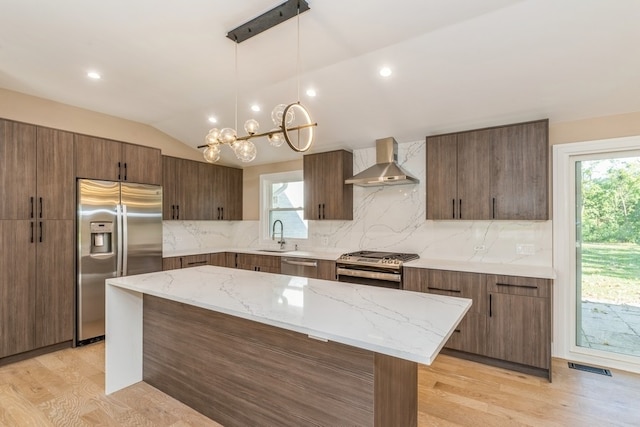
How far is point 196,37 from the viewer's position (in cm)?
255

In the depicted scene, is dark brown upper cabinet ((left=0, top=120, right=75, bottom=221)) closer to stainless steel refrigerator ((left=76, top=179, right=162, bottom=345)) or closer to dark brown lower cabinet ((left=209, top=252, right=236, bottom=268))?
stainless steel refrigerator ((left=76, top=179, right=162, bottom=345))

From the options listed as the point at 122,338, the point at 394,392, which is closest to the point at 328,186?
the point at 122,338

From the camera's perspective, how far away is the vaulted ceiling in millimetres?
2217

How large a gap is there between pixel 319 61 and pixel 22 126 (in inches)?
119

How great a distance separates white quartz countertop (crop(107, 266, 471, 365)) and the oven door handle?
129cm

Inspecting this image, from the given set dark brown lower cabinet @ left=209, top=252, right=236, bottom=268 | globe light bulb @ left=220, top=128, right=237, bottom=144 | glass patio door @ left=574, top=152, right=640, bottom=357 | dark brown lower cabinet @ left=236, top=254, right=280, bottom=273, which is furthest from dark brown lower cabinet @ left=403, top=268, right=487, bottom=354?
dark brown lower cabinet @ left=209, top=252, right=236, bottom=268

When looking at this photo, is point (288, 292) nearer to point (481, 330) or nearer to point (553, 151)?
point (481, 330)

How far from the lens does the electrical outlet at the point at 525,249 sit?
3365 millimetres

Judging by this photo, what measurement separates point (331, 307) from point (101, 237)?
3.22 metres

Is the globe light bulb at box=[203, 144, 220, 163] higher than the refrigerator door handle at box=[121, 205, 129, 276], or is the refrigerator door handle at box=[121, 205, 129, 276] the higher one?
the globe light bulb at box=[203, 144, 220, 163]

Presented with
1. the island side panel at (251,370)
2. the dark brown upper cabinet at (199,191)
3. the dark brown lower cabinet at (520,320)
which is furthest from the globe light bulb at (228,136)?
the dark brown lower cabinet at (520,320)

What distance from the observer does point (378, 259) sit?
3.64 metres

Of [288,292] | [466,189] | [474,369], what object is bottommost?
[474,369]

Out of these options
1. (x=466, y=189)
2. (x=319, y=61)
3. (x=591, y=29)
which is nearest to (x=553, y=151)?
(x=466, y=189)
